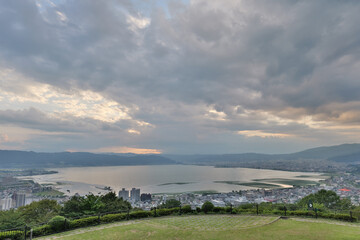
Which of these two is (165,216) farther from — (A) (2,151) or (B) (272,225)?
(A) (2,151)

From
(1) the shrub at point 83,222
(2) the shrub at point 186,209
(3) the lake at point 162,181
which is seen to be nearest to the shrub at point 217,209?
(2) the shrub at point 186,209

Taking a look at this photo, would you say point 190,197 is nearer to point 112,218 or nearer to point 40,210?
point 40,210

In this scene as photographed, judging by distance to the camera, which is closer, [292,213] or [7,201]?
[292,213]

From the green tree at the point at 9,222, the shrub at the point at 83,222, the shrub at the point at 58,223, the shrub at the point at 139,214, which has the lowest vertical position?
the green tree at the point at 9,222

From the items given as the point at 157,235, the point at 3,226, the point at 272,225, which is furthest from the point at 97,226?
the point at 272,225

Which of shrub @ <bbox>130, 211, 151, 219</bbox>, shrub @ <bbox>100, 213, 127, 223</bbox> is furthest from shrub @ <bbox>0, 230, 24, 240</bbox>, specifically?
shrub @ <bbox>130, 211, 151, 219</bbox>

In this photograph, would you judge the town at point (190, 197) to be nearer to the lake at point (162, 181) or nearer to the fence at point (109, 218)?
the lake at point (162, 181)

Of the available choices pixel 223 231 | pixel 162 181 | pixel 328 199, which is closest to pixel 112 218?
pixel 223 231
